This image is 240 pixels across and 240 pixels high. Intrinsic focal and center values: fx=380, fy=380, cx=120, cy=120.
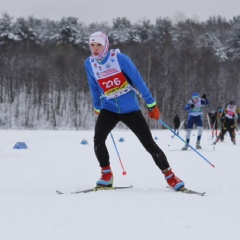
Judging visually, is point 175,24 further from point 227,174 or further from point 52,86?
point 227,174

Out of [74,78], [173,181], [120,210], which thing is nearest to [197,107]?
[173,181]

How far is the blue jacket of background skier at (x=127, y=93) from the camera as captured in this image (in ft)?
13.0

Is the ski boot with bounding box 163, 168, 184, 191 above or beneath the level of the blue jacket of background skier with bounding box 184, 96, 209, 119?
beneath

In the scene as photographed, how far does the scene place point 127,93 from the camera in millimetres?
4102

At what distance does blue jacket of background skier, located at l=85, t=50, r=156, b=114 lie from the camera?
3963mm

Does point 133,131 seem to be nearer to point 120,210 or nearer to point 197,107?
point 120,210

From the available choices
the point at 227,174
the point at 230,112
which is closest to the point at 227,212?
the point at 227,174

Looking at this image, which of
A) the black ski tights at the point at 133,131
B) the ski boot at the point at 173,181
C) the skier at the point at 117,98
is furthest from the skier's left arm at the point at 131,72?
the ski boot at the point at 173,181

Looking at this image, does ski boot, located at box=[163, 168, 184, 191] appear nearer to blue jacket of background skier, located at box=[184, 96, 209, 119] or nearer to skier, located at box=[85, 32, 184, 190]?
skier, located at box=[85, 32, 184, 190]

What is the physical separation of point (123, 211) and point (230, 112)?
12.4 m

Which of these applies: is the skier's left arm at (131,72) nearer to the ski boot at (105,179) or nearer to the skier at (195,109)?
the ski boot at (105,179)

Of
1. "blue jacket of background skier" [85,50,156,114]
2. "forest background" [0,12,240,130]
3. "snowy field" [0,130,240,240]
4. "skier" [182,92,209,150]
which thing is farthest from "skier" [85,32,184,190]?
"forest background" [0,12,240,130]

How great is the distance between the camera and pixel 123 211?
2.91m

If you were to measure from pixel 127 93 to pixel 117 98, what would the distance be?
121 millimetres
